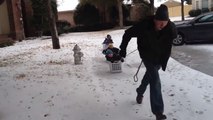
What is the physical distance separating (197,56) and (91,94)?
655 cm

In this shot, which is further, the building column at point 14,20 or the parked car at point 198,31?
the building column at point 14,20

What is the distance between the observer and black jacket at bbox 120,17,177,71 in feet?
17.7

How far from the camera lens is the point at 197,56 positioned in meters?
12.7

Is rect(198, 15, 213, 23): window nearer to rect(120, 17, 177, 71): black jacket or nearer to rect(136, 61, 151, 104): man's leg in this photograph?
rect(136, 61, 151, 104): man's leg

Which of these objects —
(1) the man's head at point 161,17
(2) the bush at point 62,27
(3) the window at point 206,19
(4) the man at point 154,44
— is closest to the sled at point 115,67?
(4) the man at point 154,44

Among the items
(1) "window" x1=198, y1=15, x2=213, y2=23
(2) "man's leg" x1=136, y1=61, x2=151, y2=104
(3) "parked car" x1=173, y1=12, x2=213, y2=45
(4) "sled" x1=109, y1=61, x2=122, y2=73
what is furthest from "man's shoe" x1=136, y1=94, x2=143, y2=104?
(1) "window" x1=198, y1=15, x2=213, y2=23

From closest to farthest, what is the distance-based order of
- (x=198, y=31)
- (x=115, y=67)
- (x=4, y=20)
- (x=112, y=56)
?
(x=115, y=67), (x=112, y=56), (x=198, y=31), (x=4, y=20)

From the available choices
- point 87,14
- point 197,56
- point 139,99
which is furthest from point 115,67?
point 87,14

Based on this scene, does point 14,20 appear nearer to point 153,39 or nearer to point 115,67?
point 115,67

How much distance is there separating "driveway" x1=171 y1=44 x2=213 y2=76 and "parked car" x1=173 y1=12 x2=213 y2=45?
1.64ft

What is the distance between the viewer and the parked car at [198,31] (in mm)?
15961

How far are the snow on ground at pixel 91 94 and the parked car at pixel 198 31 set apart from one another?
6.26m

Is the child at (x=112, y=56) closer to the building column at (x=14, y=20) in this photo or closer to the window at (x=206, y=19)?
the window at (x=206, y=19)

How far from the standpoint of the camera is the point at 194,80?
813 cm
